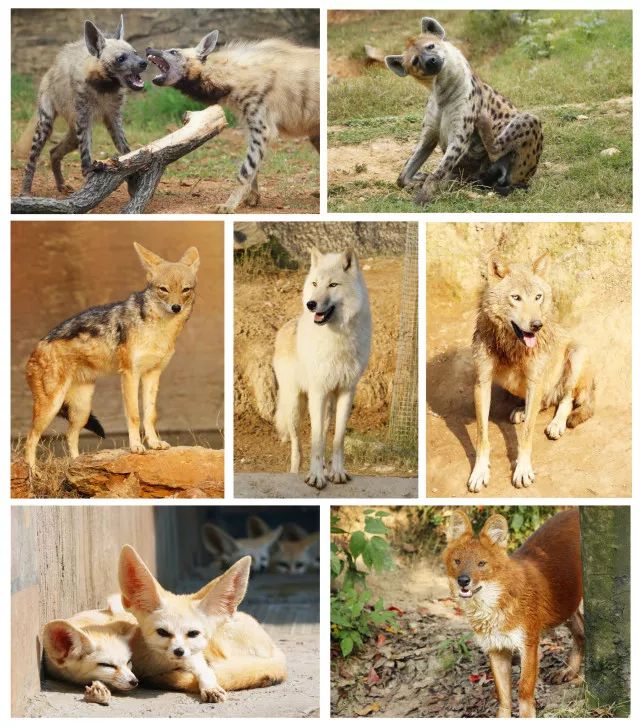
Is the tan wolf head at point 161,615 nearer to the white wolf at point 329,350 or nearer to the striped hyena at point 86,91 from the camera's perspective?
the white wolf at point 329,350

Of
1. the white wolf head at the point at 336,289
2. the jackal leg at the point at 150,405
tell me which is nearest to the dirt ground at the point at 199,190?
the white wolf head at the point at 336,289

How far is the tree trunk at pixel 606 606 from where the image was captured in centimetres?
669

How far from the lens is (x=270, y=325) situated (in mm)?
7473

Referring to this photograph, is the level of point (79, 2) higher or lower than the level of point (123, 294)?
higher

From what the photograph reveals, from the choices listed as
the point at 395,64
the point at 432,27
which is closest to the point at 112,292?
the point at 395,64

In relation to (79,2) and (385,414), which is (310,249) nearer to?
(385,414)

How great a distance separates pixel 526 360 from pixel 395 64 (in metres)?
2.50

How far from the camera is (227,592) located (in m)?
6.45

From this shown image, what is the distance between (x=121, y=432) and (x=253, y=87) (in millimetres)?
3446

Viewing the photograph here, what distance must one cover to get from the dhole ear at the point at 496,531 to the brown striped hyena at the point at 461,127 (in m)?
2.45

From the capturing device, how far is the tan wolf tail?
23.8ft

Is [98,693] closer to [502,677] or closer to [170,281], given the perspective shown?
[502,677]
